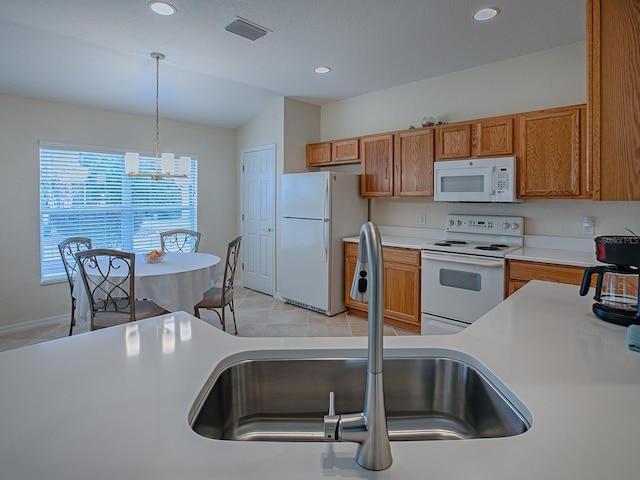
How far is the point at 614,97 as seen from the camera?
1094mm

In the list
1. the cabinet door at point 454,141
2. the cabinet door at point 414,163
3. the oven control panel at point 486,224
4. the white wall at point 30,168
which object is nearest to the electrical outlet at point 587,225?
the oven control panel at point 486,224

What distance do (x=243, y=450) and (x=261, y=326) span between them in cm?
346

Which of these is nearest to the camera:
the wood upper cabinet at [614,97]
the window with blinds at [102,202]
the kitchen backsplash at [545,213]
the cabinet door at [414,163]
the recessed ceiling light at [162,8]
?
Answer: the wood upper cabinet at [614,97]

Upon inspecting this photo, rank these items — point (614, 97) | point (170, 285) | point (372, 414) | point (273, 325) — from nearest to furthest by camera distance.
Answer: point (372, 414)
point (614, 97)
point (170, 285)
point (273, 325)

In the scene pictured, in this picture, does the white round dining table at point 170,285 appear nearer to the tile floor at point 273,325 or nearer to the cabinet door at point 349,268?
the tile floor at point 273,325

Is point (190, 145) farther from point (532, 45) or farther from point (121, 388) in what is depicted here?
point (121, 388)

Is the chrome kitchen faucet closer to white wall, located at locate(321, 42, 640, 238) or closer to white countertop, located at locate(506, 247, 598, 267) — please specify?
white countertop, located at locate(506, 247, 598, 267)

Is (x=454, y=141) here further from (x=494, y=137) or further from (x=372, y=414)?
(x=372, y=414)

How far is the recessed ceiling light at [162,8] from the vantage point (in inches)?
103

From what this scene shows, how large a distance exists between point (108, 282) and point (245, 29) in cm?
223

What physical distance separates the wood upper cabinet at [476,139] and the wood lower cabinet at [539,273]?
1001 mm

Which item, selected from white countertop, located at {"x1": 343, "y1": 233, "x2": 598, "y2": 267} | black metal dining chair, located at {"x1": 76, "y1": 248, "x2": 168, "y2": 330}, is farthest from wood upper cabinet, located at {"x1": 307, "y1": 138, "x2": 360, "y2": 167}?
black metal dining chair, located at {"x1": 76, "y1": 248, "x2": 168, "y2": 330}

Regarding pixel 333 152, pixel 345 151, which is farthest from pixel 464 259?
pixel 333 152

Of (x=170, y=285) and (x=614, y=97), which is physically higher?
(x=614, y=97)
